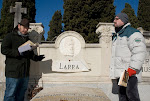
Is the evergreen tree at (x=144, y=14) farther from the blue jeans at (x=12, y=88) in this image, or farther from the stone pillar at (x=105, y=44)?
the blue jeans at (x=12, y=88)

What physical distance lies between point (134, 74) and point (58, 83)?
109 inches

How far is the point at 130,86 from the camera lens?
2117mm

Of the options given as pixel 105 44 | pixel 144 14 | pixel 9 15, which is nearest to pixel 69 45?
pixel 105 44

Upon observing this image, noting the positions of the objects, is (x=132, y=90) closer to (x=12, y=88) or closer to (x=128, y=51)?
(x=128, y=51)

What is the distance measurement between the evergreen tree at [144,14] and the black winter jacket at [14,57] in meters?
18.0

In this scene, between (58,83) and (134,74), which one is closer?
(134,74)

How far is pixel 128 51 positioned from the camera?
2.14 meters

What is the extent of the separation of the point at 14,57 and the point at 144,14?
62.8ft

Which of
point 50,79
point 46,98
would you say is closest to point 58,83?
point 50,79

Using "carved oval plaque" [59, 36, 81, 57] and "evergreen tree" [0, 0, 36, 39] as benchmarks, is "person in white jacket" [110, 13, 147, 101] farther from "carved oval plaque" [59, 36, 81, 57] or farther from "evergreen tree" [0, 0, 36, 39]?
"evergreen tree" [0, 0, 36, 39]

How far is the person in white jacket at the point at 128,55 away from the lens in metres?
1.98

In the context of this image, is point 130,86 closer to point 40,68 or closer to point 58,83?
point 58,83

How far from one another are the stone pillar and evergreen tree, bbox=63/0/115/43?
1013cm

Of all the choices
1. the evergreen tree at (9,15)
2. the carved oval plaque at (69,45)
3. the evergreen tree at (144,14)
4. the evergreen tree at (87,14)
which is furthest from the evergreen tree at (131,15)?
the carved oval plaque at (69,45)
